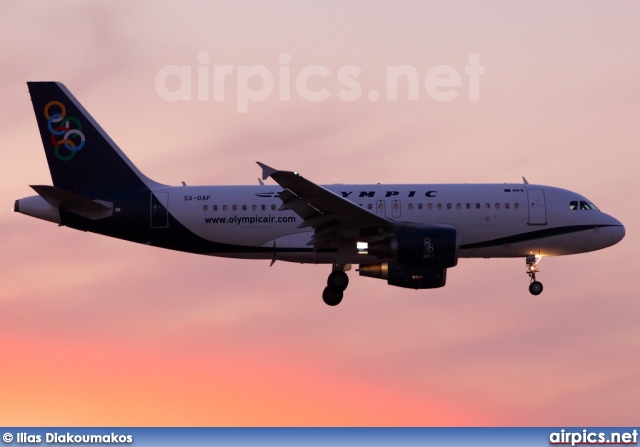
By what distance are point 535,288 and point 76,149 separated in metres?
21.3

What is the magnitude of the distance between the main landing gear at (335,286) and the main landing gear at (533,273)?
7.89 m

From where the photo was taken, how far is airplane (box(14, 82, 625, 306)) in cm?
5459

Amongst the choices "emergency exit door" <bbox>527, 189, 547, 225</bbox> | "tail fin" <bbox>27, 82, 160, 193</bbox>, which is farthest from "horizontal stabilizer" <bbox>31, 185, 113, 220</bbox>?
"emergency exit door" <bbox>527, 189, 547, 225</bbox>

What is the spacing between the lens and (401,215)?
181 feet

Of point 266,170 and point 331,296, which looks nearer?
point 266,170

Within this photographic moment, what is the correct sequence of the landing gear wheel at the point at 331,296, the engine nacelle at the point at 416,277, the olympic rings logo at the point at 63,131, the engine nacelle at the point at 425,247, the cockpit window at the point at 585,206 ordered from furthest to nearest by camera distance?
the olympic rings logo at the point at 63,131
the landing gear wheel at the point at 331,296
the cockpit window at the point at 585,206
the engine nacelle at the point at 416,277
the engine nacelle at the point at 425,247

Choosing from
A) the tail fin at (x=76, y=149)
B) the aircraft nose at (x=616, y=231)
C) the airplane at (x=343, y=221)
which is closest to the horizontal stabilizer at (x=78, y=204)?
the airplane at (x=343, y=221)

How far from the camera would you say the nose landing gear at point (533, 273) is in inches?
2221

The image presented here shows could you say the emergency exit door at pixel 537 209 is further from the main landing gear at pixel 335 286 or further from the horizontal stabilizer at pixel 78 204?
the horizontal stabilizer at pixel 78 204

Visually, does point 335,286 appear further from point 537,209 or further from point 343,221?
point 537,209

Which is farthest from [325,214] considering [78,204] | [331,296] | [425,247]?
[78,204]

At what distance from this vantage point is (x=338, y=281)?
185 ft

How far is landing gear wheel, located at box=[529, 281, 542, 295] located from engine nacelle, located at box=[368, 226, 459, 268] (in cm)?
503

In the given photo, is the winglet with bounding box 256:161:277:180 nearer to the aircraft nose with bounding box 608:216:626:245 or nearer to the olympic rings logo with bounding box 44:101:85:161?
the olympic rings logo with bounding box 44:101:85:161
